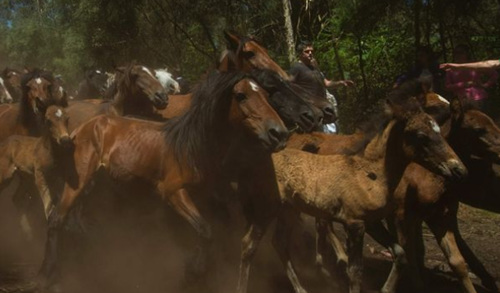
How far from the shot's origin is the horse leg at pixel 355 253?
564cm

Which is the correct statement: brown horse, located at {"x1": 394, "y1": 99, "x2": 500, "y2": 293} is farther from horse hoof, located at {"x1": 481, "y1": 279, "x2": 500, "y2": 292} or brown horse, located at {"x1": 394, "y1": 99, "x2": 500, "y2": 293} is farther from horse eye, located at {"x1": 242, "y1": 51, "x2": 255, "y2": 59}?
horse eye, located at {"x1": 242, "y1": 51, "x2": 255, "y2": 59}

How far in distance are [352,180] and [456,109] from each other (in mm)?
1410

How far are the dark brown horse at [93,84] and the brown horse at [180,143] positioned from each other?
6.65 metres

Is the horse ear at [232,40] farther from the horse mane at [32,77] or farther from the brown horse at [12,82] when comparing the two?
the brown horse at [12,82]

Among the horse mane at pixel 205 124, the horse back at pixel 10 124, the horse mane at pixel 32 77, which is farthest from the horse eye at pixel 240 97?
the horse back at pixel 10 124

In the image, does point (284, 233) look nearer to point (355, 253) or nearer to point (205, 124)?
point (355, 253)

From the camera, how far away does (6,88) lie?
1291 cm

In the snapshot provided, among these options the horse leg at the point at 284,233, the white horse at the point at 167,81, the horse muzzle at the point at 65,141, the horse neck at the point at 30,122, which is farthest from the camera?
the white horse at the point at 167,81

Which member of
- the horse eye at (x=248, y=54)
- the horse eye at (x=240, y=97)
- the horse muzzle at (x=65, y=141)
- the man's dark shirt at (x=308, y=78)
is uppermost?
the horse eye at (x=248, y=54)

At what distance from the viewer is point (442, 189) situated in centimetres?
614

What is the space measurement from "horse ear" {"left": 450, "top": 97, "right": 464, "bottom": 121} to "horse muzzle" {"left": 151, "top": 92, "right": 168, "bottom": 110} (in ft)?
11.8

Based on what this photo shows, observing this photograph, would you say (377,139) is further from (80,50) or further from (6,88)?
(80,50)

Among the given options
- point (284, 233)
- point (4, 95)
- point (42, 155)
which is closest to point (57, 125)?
point (42, 155)

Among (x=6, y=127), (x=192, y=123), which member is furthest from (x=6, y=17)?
(x=192, y=123)
